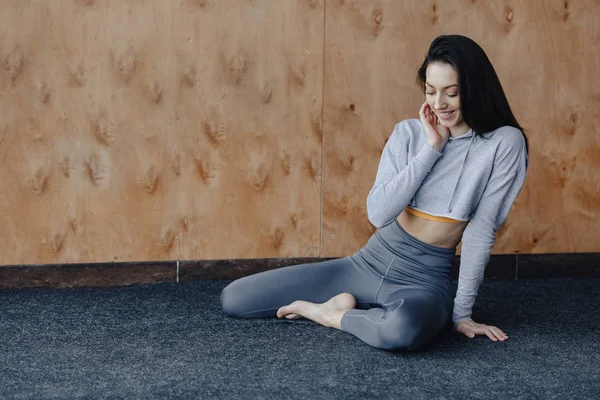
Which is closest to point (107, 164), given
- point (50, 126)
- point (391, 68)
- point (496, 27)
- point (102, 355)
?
point (50, 126)

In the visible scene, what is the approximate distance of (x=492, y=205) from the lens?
2211 millimetres

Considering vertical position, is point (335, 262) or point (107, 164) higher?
point (107, 164)

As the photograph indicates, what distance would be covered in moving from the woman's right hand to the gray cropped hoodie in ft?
0.09

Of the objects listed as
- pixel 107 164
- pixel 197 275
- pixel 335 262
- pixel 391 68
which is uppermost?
pixel 391 68

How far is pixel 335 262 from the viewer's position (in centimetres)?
246

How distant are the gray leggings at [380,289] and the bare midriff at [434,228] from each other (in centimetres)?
2

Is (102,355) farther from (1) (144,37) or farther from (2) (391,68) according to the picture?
(2) (391,68)

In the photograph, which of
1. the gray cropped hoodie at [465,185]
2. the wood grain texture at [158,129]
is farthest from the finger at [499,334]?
the wood grain texture at [158,129]

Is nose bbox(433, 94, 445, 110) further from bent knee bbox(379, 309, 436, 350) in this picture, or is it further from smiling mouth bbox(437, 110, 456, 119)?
bent knee bbox(379, 309, 436, 350)

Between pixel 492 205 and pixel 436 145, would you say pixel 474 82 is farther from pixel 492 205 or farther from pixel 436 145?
pixel 492 205

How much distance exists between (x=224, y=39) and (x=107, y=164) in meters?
0.69

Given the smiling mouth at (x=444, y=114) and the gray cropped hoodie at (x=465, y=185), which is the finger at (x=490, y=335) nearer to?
the gray cropped hoodie at (x=465, y=185)

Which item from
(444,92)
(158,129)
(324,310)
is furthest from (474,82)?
(158,129)

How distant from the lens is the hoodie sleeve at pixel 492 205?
7.22 feet
